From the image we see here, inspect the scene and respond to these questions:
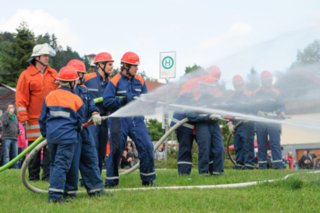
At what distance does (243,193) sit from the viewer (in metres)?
6.81

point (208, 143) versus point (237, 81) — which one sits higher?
point (237, 81)

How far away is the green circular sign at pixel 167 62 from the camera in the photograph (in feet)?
50.1

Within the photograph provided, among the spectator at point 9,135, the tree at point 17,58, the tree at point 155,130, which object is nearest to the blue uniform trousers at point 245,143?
the spectator at point 9,135

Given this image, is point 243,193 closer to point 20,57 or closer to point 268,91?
point 268,91

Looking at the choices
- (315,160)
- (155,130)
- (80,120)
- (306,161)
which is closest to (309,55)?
(80,120)

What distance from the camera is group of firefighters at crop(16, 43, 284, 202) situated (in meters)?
6.90

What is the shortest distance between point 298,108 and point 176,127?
316cm

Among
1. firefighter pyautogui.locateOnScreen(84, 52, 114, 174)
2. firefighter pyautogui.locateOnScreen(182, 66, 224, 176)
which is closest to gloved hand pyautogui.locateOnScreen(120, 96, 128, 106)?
firefighter pyautogui.locateOnScreen(84, 52, 114, 174)

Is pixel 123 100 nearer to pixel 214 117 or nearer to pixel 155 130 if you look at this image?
pixel 214 117

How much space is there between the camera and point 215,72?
693 cm

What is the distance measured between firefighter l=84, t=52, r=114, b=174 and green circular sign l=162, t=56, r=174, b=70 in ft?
19.8

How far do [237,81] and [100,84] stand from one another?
3.18m

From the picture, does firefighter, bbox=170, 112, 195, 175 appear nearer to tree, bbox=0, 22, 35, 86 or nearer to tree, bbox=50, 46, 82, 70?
tree, bbox=0, 22, 35, 86

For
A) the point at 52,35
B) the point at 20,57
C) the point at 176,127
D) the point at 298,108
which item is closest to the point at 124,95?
the point at 176,127
